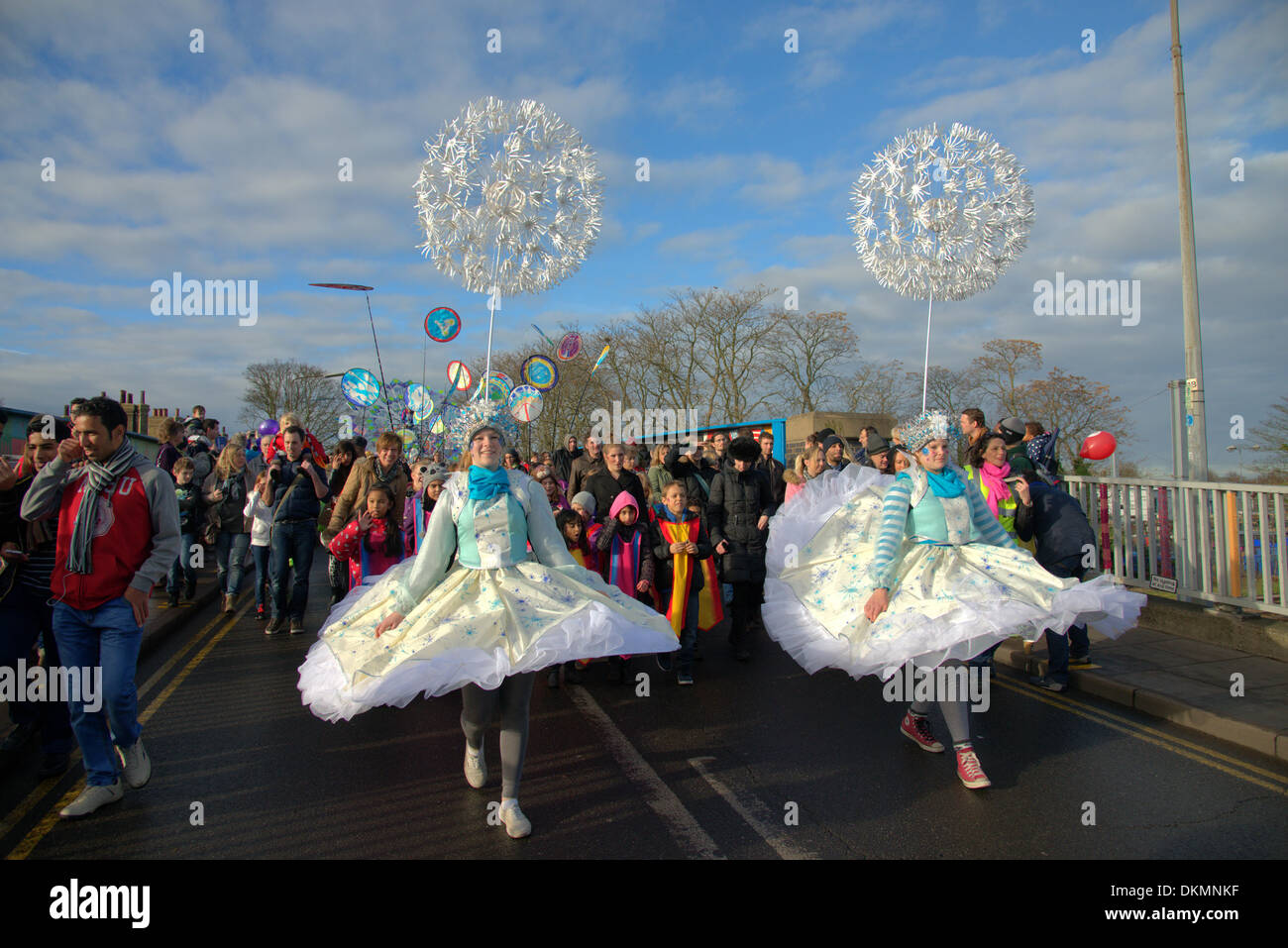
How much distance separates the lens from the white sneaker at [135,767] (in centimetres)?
429

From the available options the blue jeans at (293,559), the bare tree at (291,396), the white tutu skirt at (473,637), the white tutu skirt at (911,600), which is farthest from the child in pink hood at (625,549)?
the bare tree at (291,396)

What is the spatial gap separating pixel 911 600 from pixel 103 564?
4387 mm

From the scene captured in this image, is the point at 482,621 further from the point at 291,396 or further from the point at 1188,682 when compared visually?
the point at 291,396

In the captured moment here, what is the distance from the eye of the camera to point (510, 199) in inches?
350

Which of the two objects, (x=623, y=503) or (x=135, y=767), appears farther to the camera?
(x=623, y=503)

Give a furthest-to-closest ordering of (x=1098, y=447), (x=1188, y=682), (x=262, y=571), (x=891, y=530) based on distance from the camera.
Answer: (x=262, y=571), (x=1098, y=447), (x=1188, y=682), (x=891, y=530)

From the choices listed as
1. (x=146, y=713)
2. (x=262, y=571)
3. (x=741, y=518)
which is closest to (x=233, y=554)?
(x=262, y=571)

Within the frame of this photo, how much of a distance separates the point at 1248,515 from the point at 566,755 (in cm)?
670

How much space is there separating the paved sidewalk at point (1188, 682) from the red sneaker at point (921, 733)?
6.63 feet

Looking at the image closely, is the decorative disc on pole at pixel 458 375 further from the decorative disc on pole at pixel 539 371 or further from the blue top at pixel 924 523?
the blue top at pixel 924 523

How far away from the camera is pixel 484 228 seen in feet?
29.6
